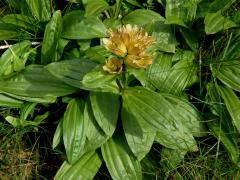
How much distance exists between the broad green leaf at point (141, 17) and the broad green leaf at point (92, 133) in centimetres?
62

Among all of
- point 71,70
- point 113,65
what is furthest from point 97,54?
point 113,65

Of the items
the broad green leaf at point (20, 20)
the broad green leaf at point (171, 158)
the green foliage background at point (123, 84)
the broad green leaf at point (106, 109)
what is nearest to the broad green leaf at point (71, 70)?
the green foliage background at point (123, 84)

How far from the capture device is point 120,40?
2143mm

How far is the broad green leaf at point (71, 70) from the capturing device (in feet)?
8.32

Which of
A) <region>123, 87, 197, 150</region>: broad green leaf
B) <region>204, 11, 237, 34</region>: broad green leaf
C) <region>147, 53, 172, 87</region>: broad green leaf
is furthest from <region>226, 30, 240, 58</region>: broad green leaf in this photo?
<region>123, 87, 197, 150</region>: broad green leaf

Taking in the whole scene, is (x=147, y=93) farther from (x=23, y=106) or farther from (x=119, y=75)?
(x=23, y=106)

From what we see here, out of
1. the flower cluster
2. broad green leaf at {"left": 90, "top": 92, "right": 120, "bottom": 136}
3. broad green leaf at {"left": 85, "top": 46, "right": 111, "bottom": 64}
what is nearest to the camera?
the flower cluster

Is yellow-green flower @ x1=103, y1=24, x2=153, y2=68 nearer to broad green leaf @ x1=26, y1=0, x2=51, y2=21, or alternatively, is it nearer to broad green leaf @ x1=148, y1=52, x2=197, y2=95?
broad green leaf @ x1=148, y1=52, x2=197, y2=95

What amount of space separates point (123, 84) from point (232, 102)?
599mm

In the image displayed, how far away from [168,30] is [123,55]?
0.72 m

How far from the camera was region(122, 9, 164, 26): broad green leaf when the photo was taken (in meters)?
2.81

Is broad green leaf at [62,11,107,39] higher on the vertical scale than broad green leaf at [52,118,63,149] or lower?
higher

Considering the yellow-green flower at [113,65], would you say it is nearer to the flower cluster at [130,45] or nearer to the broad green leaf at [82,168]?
the flower cluster at [130,45]

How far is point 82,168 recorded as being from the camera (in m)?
2.58
